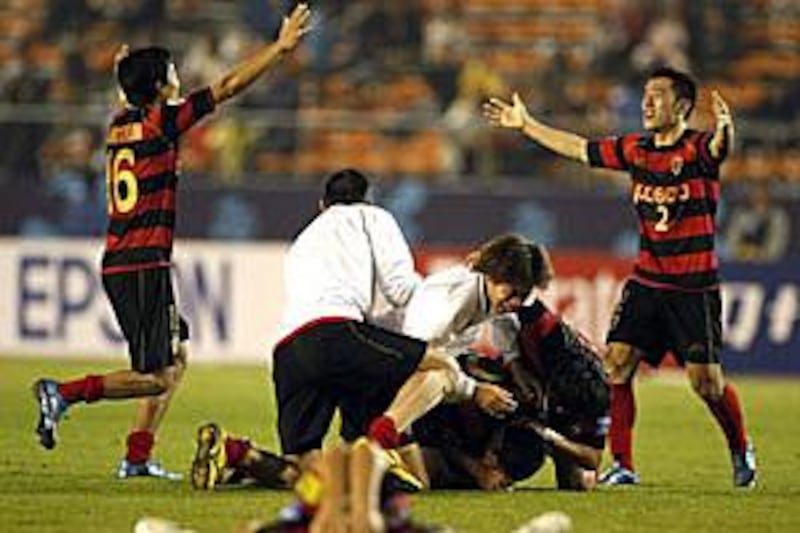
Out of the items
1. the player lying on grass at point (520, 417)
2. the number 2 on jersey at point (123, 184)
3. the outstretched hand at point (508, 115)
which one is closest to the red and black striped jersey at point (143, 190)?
the number 2 on jersey at point (123, 184)

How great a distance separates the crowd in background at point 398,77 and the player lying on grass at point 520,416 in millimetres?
11935

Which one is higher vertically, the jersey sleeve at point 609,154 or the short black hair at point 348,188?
the jersey sleeve at point 609,154

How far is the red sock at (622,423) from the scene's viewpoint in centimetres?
1305

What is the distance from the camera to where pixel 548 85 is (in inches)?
995

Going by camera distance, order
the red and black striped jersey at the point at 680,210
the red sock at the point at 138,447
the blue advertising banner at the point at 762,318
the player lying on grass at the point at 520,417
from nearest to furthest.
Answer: the player lying on grass at the point at 520,417 → the red sock at the point at 138,447 → the red and black striped jersey at the point at 680,210 → the blue advertising banner at the point at 762,318

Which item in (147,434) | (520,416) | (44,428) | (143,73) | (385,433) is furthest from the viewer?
(147,434)

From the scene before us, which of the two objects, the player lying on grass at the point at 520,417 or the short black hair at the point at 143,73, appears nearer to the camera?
the player lying on grass at the point at 520,417

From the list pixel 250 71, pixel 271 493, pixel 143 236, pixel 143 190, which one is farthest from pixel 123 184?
pixel 271 493

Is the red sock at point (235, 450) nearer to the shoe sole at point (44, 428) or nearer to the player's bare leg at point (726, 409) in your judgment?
the shoe sole at point (44, 428)

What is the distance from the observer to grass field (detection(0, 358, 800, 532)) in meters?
10.6

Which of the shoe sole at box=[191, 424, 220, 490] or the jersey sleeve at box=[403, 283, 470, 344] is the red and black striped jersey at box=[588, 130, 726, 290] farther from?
the shoe sole at box=[191, 424, 220, 490]

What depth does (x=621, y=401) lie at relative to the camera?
520 inches

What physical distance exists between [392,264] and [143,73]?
1.87 m

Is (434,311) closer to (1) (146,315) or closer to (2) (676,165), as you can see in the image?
(1) (146,315)
